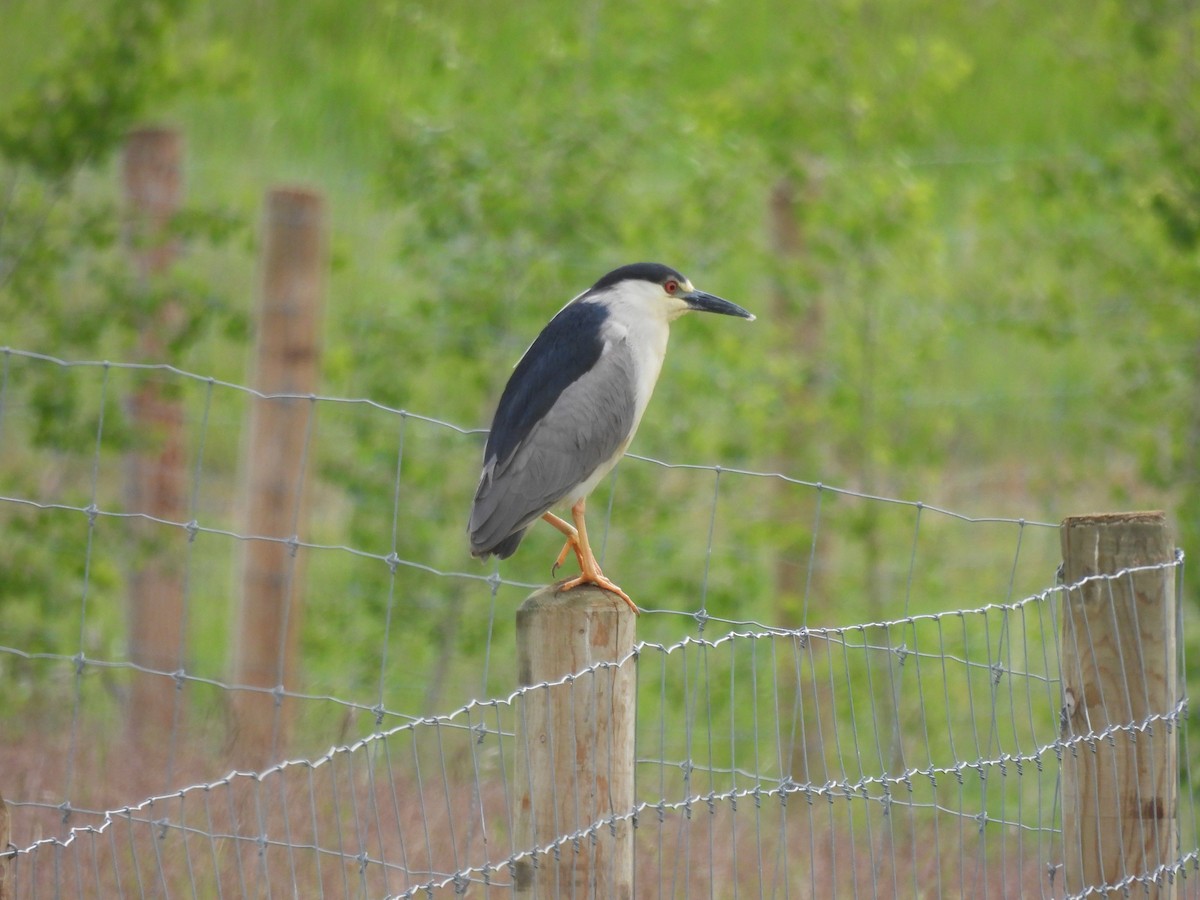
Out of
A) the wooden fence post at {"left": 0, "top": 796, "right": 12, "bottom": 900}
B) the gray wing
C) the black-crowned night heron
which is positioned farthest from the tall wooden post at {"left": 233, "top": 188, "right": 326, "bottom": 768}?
the wooden fence post at {"left": 0, "top": 796, "right": 12, "bottom": 900}

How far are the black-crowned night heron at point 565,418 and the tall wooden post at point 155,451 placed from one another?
2.59 m

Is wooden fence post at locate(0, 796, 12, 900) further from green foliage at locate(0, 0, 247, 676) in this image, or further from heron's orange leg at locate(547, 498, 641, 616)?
green foliage at locate(0, 0, 247, 676)

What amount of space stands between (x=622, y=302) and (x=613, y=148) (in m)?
2.46

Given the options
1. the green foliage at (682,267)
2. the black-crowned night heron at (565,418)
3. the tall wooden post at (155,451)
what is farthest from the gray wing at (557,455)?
the tall wooden post at (155,451)

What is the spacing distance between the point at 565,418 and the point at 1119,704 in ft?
4.98

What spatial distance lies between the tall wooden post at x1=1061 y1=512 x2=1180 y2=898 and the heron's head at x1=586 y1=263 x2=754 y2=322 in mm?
1362

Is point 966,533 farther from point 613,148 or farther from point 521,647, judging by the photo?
point 521,647

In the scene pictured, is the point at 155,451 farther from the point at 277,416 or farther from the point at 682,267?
the point at 682,267

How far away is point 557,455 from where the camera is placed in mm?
3994

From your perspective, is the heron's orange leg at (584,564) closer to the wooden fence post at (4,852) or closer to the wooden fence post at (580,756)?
the wooden fence post at (580,756)

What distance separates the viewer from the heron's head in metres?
4.36

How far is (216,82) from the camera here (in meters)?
6.46

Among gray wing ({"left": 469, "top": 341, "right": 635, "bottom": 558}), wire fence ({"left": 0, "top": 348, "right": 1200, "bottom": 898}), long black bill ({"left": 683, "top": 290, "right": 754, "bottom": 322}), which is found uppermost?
long black bill ({"left": 683, "top": 290, "right": 754, "bottom": 322})

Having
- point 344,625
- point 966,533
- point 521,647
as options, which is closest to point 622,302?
point 521,647
